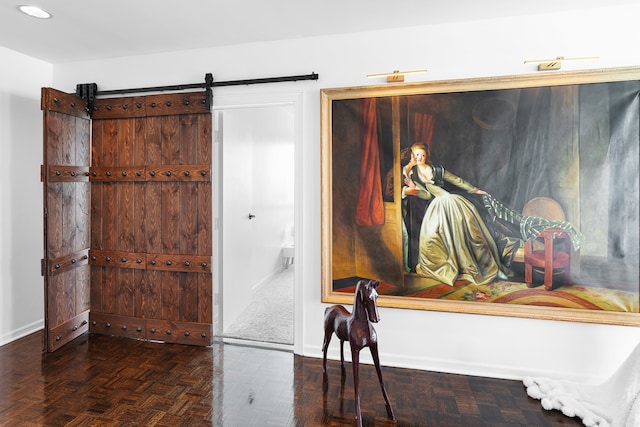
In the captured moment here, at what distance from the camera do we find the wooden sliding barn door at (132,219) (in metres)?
3.23

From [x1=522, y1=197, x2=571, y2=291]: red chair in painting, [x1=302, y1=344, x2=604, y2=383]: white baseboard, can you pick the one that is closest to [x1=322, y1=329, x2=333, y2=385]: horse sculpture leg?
[x1=302, y1=344, x2=604, y2=383]: white baseboard

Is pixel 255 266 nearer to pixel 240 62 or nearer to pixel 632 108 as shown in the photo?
pixel 240 62

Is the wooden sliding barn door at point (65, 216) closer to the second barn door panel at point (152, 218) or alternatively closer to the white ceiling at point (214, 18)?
the second barn door panel at point (152, 218)

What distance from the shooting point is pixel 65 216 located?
3.24m

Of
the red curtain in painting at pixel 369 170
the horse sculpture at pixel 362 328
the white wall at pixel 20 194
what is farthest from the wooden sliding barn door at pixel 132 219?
the horse sculpture at pixel 362 328

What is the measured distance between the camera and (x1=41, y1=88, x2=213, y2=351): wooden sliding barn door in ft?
10.6

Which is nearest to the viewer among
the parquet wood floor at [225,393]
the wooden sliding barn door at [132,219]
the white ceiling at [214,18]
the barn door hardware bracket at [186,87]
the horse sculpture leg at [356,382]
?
the horse sculpture leg at [356,382]

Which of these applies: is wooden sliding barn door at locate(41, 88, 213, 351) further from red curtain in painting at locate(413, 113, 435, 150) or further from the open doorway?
red curtain in painting at locate(413, 113, 435, 150)

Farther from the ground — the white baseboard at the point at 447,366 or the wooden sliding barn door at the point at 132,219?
the wooden sliding barn door at the point at 132,219

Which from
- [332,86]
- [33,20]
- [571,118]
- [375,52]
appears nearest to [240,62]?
[332,86]

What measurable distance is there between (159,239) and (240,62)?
1668 millimetres

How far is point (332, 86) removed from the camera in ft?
9.82

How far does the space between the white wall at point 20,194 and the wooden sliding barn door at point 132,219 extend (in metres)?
0.56

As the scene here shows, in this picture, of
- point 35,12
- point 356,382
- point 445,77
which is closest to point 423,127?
point 445,77
